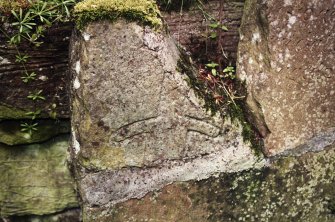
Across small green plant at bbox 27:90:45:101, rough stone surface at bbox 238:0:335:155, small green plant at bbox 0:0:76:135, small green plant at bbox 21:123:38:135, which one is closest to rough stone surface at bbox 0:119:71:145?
small green plant at bbox 21:123:38:135

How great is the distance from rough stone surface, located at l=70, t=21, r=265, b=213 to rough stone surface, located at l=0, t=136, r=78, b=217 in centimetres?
35

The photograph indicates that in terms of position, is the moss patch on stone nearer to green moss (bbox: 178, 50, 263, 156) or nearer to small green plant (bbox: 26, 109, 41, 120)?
small green plant (bbox: 26, 109, 41, 120)

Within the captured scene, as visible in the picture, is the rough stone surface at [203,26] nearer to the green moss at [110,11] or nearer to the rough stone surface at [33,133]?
the green moss at [110,11]

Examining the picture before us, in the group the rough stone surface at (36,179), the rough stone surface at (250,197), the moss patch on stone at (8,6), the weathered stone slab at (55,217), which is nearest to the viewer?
the moss patch on stone at (8,6)

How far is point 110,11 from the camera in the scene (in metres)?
1.47

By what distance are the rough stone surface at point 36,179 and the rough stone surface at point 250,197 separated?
1.39ft

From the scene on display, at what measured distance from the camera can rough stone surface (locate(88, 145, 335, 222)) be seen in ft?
5.61

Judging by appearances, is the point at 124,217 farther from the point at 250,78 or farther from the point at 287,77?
the point at 287,77

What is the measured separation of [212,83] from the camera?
5.80ft

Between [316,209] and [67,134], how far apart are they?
49.0 inches

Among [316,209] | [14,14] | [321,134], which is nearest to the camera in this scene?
[14,14]

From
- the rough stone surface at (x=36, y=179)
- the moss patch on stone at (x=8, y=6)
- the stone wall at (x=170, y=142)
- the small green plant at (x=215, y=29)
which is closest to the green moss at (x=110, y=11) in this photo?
the stone wall at (x=170, y=142)

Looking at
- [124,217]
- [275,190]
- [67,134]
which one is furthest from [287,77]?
Result: [67,134]

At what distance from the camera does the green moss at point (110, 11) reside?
1.46m
